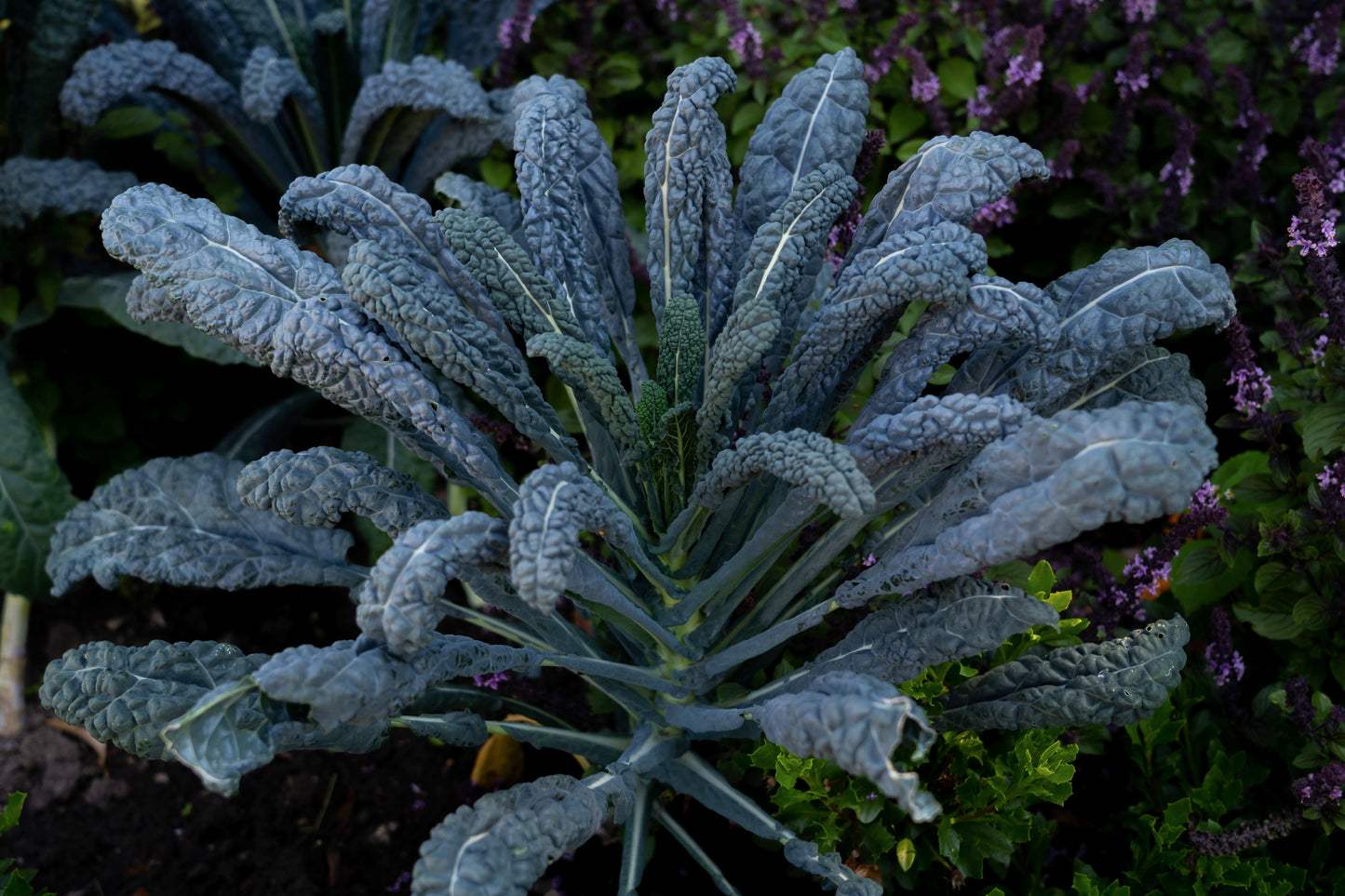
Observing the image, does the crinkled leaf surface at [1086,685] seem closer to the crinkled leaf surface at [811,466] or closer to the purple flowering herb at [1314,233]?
the crinkled leaf surface at [811,466]

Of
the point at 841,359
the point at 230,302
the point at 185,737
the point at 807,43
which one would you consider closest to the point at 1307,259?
the point at 841,359

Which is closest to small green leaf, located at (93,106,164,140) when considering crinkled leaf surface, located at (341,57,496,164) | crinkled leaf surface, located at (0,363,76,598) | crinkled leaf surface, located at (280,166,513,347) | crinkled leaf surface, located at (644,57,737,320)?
crinkled leaf surface, located at (341,57,496,164)

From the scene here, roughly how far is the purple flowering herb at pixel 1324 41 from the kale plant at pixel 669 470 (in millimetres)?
1238

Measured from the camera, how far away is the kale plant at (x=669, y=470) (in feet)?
4.00

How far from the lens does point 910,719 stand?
4.00 feet

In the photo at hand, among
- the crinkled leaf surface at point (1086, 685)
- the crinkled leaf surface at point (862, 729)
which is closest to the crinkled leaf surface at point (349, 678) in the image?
the crinkled leaf surface at point (862, 729)

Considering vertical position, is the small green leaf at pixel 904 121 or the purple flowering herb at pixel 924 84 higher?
the purple flowering herb at pixel 924 84

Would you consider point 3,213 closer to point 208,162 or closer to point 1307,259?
point 208,162

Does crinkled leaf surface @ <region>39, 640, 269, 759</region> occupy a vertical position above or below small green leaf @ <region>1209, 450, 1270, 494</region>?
below

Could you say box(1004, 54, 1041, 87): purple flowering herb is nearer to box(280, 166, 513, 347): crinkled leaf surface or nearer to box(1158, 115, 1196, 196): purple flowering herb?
box(1158, 115, 1196, 196): purple flowering herb

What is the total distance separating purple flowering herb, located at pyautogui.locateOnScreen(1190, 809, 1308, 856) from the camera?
1.62 metres

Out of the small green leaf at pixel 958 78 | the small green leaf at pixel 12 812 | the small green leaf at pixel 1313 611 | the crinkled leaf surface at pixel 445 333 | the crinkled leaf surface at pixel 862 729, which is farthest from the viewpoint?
the small green leaf at pixel 958 78

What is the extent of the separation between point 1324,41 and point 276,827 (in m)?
2.96

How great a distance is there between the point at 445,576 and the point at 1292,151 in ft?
7.74
